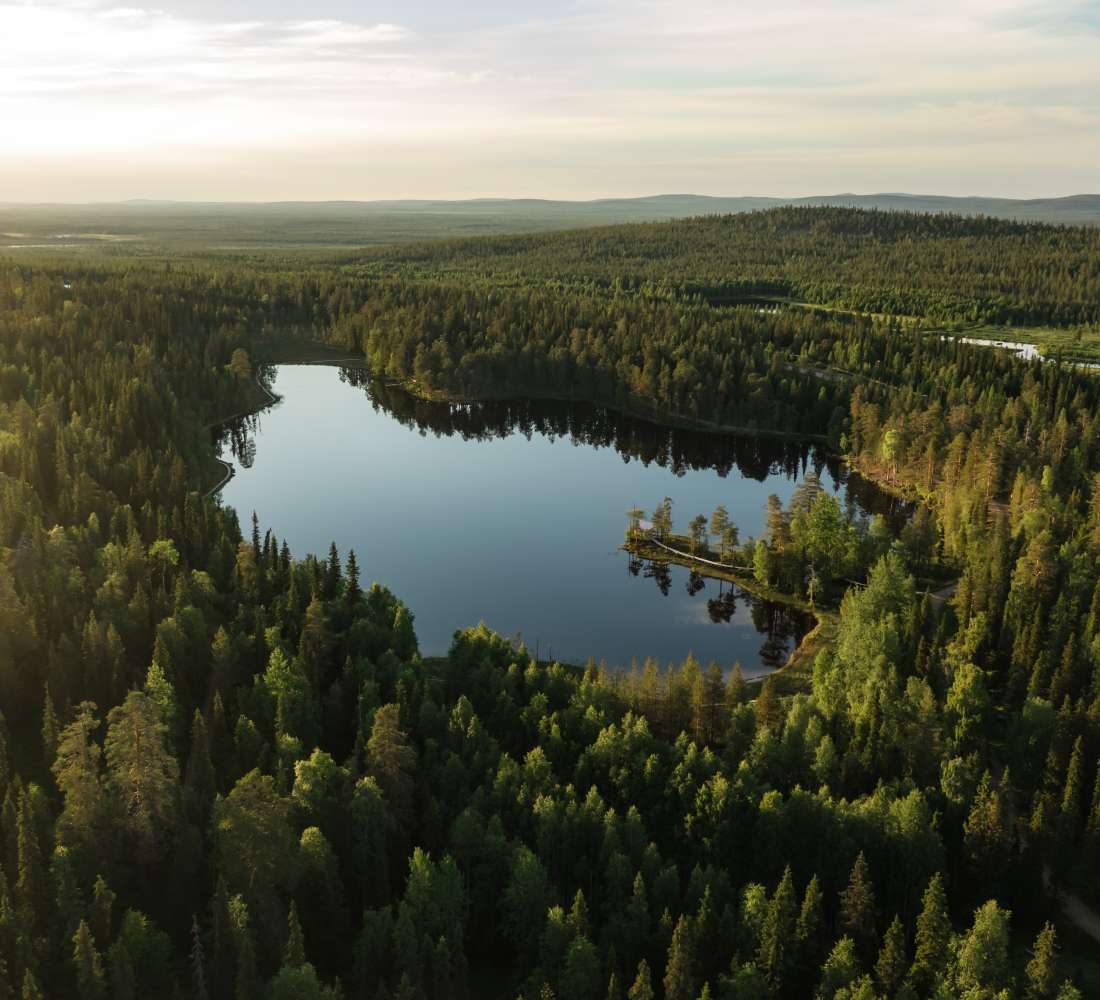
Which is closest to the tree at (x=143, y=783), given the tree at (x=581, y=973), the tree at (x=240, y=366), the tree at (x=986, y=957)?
the tree at (x=581, y=973)

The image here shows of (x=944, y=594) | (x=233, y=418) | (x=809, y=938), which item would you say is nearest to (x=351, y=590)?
(x=809, y=938)

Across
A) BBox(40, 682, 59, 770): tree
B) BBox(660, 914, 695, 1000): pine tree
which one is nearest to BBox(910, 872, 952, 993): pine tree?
BBox(660, 914, 695, 1000): pine tree

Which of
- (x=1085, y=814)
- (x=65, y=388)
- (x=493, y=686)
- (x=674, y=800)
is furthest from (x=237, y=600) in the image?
(x=65, y=388)

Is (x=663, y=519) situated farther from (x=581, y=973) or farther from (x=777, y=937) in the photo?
(x=581, y=973)

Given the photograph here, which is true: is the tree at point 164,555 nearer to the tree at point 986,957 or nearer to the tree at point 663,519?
the tree at point 663,519

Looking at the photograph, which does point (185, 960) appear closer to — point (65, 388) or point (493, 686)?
point (493, 686)

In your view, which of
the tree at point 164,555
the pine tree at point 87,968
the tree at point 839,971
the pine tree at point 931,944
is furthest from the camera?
the tree at point 164,555

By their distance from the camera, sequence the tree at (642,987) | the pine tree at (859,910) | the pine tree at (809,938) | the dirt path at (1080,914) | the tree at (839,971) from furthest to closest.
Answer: the dirt path at (1080,914) < the pine tree at (859,910) < the pine tree at (809,938) < the tree at (839,971) < the tree at (642,987)
